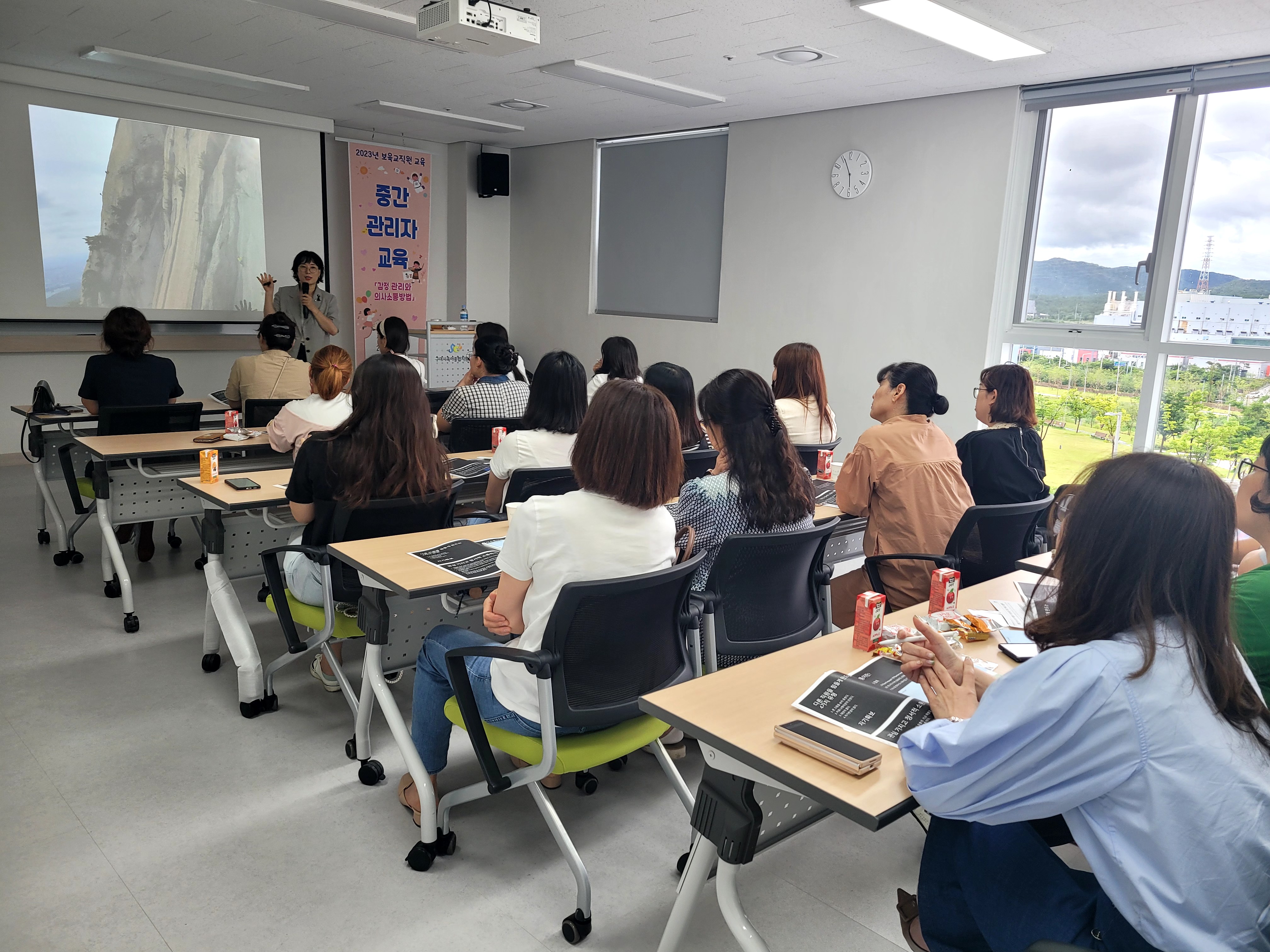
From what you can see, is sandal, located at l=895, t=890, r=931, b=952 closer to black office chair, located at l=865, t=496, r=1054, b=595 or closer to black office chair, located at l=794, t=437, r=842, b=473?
black office chair, located at l=865, t=496, r=1054, b=595

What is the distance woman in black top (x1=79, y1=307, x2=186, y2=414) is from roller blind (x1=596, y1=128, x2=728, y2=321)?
182 inches

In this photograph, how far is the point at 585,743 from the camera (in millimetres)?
2084

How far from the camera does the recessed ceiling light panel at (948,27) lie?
166 inches

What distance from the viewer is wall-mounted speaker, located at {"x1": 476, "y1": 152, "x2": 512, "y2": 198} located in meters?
9.34

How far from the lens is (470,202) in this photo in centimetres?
945

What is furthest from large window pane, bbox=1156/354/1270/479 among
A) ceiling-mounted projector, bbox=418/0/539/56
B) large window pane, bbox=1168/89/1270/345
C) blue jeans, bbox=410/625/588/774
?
blue jeans, bbox=410/625/588/774

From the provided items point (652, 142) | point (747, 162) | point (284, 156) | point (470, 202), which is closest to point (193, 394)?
point (284, 156)

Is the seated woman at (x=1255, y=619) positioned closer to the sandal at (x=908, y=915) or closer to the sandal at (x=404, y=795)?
the sandal at (x=908, y=915)

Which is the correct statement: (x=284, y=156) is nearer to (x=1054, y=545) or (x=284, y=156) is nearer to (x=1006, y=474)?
(x=1006, y=474)

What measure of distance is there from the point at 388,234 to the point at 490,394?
17.3ft

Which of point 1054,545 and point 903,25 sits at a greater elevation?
point 903,25

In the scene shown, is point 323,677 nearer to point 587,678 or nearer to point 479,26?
point 587,678

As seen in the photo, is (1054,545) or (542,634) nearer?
(1054,545)

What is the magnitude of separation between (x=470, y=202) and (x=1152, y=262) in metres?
6.65
